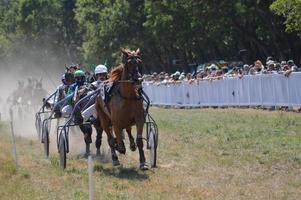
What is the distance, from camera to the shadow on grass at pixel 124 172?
13.4 m

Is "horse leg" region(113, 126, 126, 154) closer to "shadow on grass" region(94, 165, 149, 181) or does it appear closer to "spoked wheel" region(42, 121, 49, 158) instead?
"shadow on grass" region(94, 165, 149, 181)

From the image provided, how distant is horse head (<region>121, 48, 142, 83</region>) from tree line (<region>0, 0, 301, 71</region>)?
540 inches

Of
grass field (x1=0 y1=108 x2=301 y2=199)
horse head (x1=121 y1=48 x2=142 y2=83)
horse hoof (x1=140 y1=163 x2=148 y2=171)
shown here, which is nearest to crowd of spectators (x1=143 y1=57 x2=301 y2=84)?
grass field (x1=0 y1=108 x2=301 y2=199)

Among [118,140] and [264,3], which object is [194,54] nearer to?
[264,3]

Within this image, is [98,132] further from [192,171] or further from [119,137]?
[192,171]

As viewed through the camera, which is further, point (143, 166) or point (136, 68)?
point (143, 166)

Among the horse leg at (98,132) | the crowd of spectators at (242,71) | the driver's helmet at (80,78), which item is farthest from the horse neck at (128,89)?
the crowd of spectators at (242,71)

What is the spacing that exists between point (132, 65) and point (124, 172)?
7.04 ft

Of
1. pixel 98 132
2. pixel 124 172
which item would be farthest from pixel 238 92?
pixel 124 172

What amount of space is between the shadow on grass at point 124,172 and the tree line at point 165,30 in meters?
13.6

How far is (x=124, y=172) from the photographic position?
1428 cm

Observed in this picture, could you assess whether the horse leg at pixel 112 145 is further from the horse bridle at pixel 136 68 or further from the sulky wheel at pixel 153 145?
the horse bridle at pixel 136 68

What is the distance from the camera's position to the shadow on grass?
44.1ft

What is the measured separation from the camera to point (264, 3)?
4138 cm
